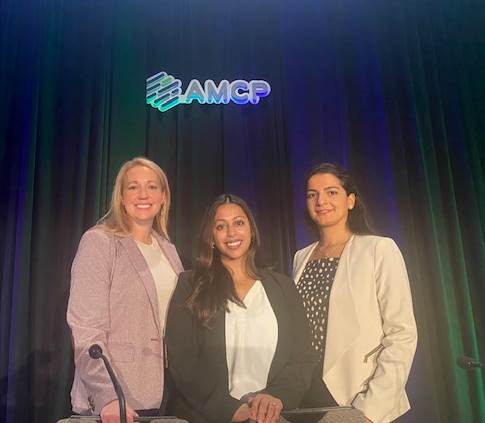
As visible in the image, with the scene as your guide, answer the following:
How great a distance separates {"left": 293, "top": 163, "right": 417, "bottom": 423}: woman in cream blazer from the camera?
2.41 metres

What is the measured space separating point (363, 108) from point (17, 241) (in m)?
2.22

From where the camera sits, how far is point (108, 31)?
130 inches

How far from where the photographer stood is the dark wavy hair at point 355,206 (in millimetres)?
2711

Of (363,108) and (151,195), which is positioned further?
(363,108)

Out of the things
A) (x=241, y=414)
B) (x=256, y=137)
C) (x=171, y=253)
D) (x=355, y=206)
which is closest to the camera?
(x=241, y=414)

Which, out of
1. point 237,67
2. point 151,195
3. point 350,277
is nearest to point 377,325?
point 350,277

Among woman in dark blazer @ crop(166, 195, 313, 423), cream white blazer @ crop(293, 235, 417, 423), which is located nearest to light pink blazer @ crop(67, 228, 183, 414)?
woman in dark blazer @ crop(166, 195, 313, 423)

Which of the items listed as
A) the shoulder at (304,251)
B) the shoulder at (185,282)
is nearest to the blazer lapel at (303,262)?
the shoulder at (304,251)

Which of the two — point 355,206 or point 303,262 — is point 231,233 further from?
point 355,206

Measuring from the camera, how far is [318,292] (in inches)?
99.6

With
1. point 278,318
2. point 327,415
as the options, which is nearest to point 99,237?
point 278,318

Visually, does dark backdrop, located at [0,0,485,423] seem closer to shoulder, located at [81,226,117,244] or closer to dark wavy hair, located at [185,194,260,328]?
dark wavy hair, located at [185,194,260,328]

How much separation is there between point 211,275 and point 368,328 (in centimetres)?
79

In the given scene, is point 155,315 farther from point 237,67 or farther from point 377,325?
point 237,67
